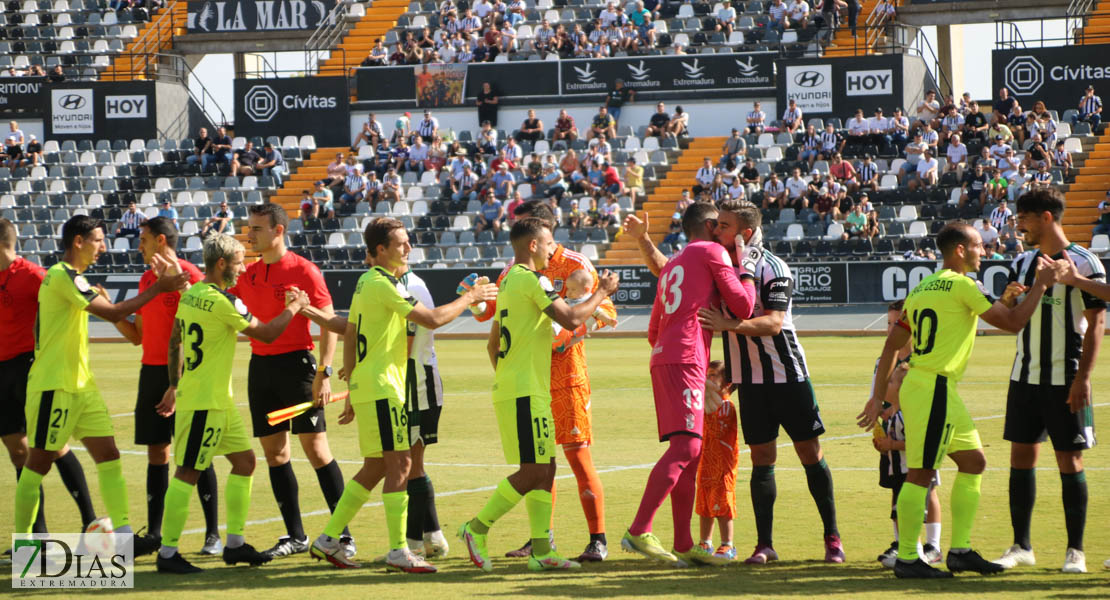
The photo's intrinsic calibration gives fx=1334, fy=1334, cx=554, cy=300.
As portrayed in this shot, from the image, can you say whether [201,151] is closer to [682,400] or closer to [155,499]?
[155,499]

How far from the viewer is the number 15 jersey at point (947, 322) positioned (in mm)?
7520

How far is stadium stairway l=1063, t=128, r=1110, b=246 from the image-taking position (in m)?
31.2

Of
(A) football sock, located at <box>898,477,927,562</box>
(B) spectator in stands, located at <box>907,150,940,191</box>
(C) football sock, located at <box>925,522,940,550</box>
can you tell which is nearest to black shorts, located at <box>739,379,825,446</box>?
(A) football sock, located at <box>898,477,927,562</box>

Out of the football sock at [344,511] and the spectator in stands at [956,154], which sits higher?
the spectator in stands at [956,154]

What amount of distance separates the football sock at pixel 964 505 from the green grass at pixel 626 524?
23cm

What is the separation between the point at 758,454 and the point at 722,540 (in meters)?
0.59

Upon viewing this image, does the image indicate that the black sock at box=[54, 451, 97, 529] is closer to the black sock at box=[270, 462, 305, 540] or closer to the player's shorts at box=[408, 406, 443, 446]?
the black sock at box=[270, 462, 305, 540]

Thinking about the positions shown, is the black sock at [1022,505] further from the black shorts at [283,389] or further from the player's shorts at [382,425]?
the black shorts at [283,389]

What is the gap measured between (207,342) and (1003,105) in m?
29.7

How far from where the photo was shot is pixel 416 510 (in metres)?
8.35

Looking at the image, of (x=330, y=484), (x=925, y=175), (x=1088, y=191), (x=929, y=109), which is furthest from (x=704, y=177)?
(x=330, y=484)

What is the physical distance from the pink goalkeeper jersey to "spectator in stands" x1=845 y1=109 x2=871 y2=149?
27630 mm

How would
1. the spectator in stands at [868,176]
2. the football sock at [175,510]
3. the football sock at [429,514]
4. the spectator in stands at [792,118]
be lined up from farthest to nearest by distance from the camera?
1. the spectator in stands at [792,118]
2. the spectator in stands at [868,176]
3. the football sock at [429,514]
4. the football sock at [175,510]

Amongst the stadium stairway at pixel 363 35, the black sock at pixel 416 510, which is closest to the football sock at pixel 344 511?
the black sock at pixel 416 510
